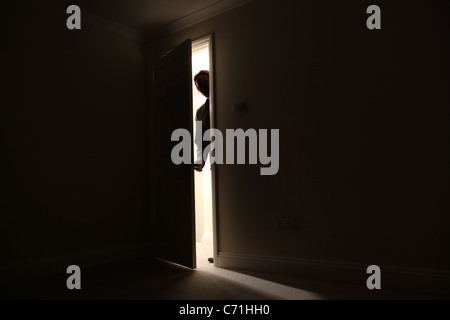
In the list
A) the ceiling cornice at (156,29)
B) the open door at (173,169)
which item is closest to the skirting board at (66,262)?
the open door at (173,169)

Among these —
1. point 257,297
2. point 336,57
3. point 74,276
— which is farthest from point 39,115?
point 336,57

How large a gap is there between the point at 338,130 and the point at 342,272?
3.40ft

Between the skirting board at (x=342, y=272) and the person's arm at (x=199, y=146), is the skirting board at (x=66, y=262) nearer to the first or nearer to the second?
the skirting board at (x=342, y=272)

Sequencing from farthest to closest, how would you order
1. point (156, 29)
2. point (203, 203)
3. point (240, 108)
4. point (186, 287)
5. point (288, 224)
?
point (203, 203) < point (156, 29) < point (240, 108) < point (288, 224) < point (186, 287)

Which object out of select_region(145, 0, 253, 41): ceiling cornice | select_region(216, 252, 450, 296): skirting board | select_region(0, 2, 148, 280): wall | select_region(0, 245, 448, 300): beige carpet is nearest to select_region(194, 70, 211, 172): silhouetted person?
select_region(145, 0, 253, 41): ceiling cornice

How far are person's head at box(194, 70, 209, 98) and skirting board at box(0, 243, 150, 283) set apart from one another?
176cm

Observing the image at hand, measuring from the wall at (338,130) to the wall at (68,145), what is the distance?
1.08 m

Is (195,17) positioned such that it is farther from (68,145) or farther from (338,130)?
(338,130)

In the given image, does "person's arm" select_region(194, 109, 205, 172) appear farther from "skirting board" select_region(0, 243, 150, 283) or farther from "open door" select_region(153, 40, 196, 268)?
"skirting board" select_region(0, 243, 150, 283)

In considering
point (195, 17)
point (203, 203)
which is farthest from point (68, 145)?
point (203, 203)

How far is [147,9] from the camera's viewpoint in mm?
3156

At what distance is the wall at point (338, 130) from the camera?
2137mm
